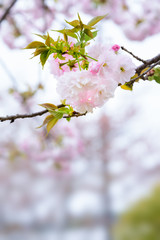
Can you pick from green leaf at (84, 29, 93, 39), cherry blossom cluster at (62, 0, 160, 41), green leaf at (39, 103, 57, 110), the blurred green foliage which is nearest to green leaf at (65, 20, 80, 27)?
green leaf at (84, 29, 93, 39)

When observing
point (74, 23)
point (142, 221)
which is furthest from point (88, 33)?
point (142, 221)

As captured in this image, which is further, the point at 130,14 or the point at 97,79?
the point at 130,14

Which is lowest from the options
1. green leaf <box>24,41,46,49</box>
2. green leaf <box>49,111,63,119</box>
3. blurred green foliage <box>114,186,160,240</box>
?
green leaf <box>49,111,63,119</box>

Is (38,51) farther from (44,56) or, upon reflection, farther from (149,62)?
(149,62)

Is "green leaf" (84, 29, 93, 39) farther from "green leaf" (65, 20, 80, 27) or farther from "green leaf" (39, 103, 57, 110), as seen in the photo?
"green leaf" (39, 103, 57, 110)

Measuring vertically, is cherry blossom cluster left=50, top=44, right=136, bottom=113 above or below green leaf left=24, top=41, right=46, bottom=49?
below

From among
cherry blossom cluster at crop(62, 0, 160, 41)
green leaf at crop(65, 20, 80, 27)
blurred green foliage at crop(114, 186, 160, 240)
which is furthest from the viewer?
blurred green foliage at crop(114, 186, 160, 240)

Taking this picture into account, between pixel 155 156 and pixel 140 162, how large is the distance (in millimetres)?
349

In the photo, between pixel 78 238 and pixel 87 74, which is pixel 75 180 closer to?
pixel 78 238

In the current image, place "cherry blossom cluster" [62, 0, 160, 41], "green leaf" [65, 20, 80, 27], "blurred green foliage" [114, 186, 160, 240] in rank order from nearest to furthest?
"green leaf" [65, 20, 80, 27] → "cherry blossom cluster" [62, 0, 160, 41] → "blurred green foliage" [114, 186, 160, 240]

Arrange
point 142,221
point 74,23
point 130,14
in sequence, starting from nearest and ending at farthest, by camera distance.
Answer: point 74,23, point 130,14, point 142,221

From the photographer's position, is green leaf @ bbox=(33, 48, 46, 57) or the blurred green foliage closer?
green leaf @ bbox=(33, 48, 46, 57)

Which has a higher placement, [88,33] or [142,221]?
[142,221]

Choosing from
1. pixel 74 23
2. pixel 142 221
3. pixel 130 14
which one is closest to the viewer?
pixel 74 23
